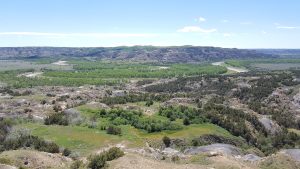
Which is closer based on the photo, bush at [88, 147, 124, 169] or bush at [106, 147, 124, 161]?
bush at [88, 147, 124, 169]

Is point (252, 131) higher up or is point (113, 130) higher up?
point (113, 130)

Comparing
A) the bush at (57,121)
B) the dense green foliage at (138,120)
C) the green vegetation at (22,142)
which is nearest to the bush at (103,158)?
the green vegetation at (22,142)

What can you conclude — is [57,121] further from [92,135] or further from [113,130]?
[113,130]

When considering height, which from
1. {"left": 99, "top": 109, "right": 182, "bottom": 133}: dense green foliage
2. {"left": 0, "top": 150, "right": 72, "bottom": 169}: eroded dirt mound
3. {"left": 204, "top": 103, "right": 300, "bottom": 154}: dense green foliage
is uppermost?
{"left": 0, "top": 150, "right": 72, "bottom": 169}: eroded dirt mound

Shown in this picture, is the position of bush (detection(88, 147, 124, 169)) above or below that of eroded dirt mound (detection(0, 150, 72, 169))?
above

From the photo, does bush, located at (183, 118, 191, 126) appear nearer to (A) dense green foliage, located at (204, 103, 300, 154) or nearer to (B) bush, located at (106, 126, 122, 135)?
(A) dense green foliage, located at (204, 103, 300, 154)

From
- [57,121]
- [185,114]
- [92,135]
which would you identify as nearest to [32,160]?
[92,135]

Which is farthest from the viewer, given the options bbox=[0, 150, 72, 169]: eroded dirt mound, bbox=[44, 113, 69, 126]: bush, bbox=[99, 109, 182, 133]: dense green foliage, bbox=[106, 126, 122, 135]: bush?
bbox=[44, 113, 69, 126]: bush

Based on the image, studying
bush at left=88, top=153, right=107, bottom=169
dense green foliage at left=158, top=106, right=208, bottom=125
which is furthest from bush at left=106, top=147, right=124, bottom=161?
dense green foliage at left=158, top=106, right=208, bottom=125

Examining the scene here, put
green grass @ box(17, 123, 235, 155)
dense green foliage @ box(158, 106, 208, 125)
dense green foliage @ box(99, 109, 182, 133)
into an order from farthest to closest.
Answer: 1. dense green foliage @ box(158, 106, 208, 125)
2. dense green foliage @ box(99, 109, 182, 133)
3. green grass @ box(17, 123, 235, 155)
